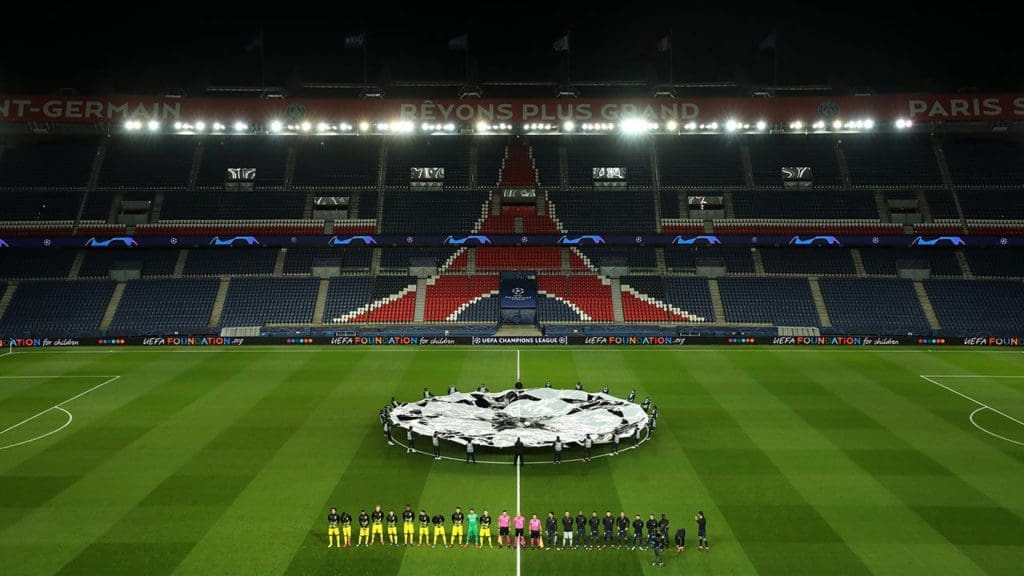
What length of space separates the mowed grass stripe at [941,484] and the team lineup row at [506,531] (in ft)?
22.5

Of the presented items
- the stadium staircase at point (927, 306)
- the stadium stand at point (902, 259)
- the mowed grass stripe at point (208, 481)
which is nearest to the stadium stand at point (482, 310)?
the mowed grass stripe at point (208, 481)

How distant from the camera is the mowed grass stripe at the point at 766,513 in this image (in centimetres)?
1750

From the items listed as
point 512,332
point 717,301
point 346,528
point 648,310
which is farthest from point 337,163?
point 346,528

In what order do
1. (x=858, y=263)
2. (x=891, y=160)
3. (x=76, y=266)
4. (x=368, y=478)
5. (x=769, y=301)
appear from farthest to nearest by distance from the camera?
1. (x=891, y=160)
2. (x=858, y=263)
3. (x=76, y=266)
4. (x=769, y=301)
5. (x=368, y=478)

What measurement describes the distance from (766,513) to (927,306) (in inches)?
1539

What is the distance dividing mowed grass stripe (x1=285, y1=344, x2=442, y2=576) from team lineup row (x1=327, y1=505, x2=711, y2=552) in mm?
449

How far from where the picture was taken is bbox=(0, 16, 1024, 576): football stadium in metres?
19.3

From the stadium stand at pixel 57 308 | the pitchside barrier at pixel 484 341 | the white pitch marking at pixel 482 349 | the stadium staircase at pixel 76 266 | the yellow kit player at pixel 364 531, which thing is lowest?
the yellow kit player at pixel 364 531

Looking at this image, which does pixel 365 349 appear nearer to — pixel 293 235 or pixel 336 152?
pixel 293 235

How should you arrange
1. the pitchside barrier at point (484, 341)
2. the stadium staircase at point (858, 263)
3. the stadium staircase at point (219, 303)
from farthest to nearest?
the stadium staircase at point (858, 263)
the stadium staircase at point (219, 303)
the pitchside barrier at point (484, 341)

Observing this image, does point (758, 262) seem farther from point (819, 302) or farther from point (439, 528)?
point (439, 528)

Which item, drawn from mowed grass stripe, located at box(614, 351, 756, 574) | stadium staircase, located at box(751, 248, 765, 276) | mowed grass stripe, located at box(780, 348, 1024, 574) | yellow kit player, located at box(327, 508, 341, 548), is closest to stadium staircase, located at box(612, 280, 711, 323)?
stadium staircase, located at box(751, 248, 765, 276)

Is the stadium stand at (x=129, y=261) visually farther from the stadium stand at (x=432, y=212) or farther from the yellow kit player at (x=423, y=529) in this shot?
the yellow kit player at (x=423, y=529)

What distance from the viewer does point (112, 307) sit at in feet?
168
